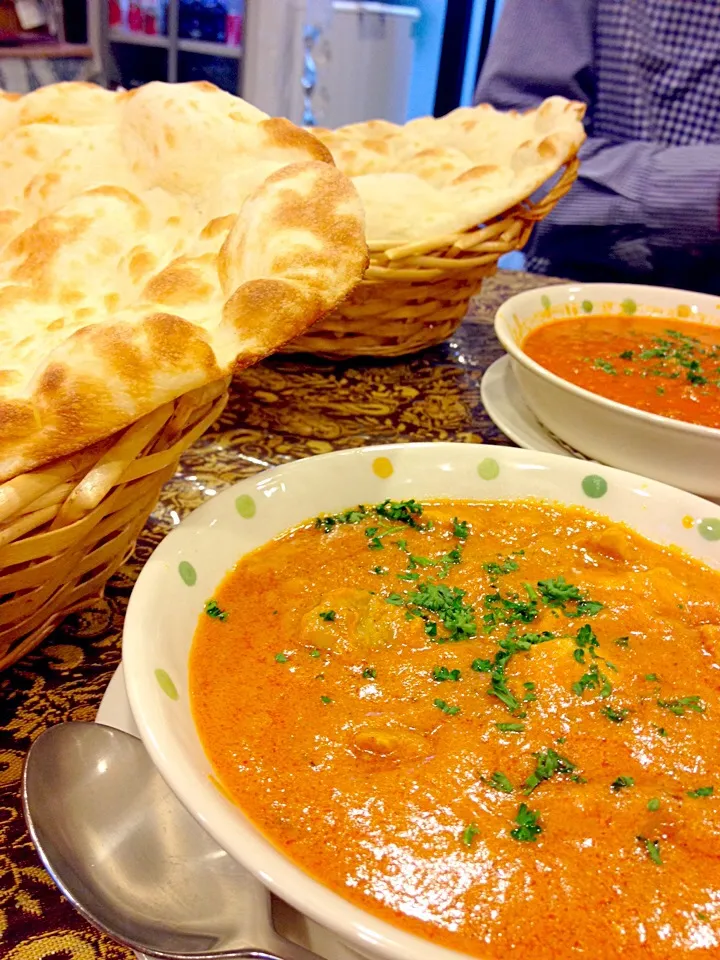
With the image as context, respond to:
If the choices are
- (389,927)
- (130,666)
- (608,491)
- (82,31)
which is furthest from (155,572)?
(82,31)

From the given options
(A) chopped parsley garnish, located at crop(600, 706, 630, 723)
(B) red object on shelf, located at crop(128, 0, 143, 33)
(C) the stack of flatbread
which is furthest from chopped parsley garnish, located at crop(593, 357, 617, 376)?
(B) red object on shelf, located at crop(128, 0, 143, 33)

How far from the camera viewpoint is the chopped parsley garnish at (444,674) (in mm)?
1107

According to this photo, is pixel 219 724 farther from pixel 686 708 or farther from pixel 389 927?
pixel 686 708

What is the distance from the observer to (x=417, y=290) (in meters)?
2.09

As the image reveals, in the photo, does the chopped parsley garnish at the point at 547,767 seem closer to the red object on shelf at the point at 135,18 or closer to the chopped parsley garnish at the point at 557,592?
the chopped parsley garnish at the point at 557,592

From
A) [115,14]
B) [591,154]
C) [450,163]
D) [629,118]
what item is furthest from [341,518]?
[115,14]

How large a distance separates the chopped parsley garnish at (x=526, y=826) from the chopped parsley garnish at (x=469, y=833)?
41 mm

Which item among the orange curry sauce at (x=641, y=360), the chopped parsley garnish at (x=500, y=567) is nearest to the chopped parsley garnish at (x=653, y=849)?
the chopped parsley garnish at (x=500, y=567)

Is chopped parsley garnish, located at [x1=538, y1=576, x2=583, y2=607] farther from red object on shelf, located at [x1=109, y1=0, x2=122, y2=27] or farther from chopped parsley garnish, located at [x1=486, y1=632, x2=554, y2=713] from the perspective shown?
red object on shelf, located at [x1=109, y1=0, x2=122, y2=27]

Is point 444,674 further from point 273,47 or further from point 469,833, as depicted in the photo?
point 273,47

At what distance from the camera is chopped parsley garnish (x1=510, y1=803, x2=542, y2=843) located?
2.95ft

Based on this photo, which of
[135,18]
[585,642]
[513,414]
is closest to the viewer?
[585,642]

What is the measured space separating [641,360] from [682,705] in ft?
4.24

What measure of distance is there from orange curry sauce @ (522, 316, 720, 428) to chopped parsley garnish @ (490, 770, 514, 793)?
1.19 metres
